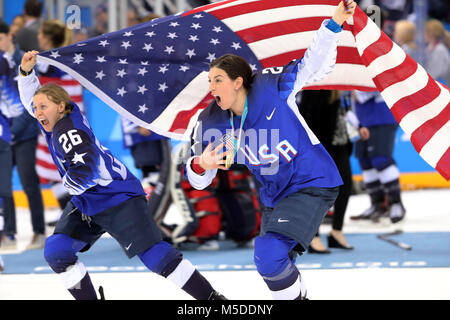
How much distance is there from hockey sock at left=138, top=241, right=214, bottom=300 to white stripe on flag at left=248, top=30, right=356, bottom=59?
4.42 ft

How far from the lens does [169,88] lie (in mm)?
4574

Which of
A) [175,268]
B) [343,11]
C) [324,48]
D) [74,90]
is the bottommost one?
Answer: [74,90]

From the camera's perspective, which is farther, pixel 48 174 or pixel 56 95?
pixel 48 174

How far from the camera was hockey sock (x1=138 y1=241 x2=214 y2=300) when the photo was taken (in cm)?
404

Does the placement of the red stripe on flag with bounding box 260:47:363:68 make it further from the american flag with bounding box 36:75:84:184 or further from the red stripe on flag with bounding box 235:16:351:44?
the american flag with bounding box 36:75:84:184

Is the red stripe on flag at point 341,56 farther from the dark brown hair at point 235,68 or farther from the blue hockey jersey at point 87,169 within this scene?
the blue hockey jersey at point 87,169

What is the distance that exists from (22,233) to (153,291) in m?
3.07

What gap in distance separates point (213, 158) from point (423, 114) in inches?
53.7

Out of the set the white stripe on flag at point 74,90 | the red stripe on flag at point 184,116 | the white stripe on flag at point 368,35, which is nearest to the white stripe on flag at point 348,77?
the white stripe on flag at point 368,35

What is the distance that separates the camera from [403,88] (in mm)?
4242

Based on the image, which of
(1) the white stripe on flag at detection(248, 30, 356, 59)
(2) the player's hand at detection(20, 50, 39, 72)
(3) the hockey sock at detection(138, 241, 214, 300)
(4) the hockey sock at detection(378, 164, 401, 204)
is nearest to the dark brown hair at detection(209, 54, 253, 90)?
(1) the white stripe on flag at detection(248, 30, 356, 59)

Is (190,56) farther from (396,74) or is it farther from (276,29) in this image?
(396,74)

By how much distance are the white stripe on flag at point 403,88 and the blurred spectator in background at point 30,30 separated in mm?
4319

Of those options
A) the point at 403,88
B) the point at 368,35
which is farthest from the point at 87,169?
the point at 403,88
